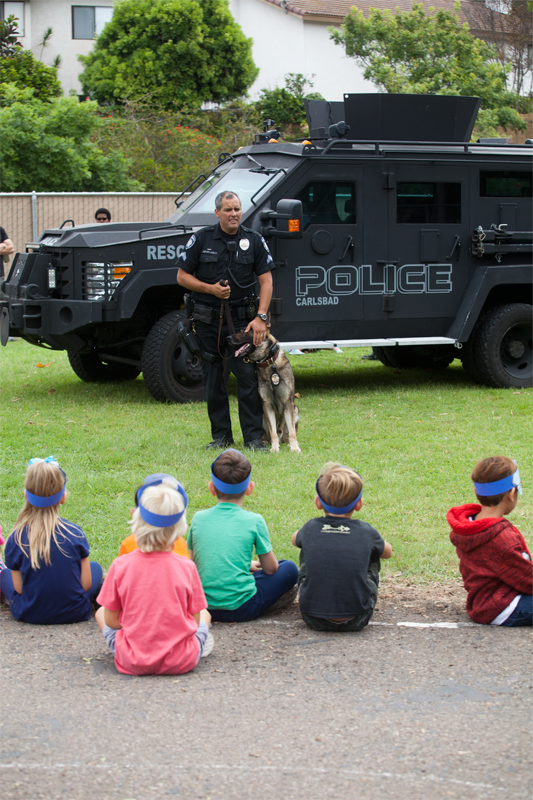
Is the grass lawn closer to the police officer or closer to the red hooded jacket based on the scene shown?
the police officer

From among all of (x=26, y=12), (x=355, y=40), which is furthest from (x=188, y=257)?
(x=26, y=12)

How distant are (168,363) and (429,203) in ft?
10.5

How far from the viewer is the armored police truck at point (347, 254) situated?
344 inches

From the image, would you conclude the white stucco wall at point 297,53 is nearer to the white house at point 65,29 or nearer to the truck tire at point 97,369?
the white house at point 65,29

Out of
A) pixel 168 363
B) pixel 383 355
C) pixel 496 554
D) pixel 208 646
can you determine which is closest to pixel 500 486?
pixel 496 554

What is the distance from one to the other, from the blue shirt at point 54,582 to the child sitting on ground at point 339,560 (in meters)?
1.01

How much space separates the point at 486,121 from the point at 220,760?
22540 mm

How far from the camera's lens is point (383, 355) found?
37.6ft

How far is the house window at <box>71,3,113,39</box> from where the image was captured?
116 ft

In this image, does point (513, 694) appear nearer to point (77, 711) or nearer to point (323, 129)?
point (77, 711)

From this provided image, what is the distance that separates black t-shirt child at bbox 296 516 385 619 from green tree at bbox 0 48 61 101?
2362cm

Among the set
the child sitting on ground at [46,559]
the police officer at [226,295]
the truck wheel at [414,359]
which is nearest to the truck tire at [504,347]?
the truck wheel at [414,359]

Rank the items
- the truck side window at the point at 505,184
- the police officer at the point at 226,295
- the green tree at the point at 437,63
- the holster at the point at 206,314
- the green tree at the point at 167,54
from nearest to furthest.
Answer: the police officer at the point at 226,295, the holster at the point at 206,314, the truck side window at the point at 505,184, the green tree at the point at 437,63, the green tree at the point at 167,54

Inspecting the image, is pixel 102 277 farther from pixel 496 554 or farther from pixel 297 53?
pixel 297 53
